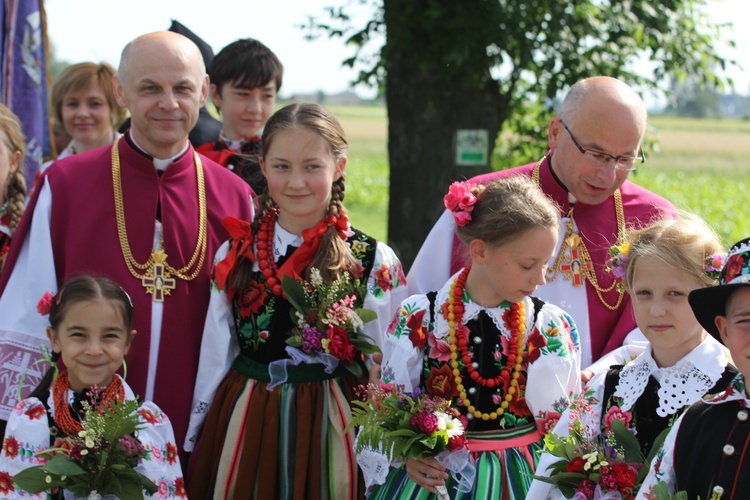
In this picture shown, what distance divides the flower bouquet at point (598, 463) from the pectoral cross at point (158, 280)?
189 cm

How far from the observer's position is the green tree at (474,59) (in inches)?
331

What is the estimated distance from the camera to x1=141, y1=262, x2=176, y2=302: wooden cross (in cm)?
436

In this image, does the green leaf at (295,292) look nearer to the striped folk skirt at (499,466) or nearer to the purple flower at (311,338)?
the purple flower at (311,338)

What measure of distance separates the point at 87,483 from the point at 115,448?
0.54 ft

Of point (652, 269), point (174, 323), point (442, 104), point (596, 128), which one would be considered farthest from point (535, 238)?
point (442, 104)

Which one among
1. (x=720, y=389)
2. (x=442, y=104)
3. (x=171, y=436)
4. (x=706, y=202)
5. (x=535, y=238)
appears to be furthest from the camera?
(x=706, y=202)

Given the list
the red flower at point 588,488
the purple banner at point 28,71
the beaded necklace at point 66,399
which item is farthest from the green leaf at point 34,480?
the purple banner at point 28,71

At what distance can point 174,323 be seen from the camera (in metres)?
4.38

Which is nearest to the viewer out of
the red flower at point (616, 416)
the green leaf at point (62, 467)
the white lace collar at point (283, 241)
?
the red flower at point (616, 416)

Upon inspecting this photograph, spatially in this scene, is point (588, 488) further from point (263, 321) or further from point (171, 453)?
point (171, 453)

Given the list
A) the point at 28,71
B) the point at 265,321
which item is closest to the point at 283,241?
the point at 265,321

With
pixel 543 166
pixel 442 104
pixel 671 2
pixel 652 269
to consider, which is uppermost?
pixel 671 2

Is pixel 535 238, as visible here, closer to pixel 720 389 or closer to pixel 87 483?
pixel 720 389

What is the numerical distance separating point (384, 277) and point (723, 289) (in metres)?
1.77
